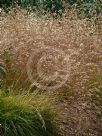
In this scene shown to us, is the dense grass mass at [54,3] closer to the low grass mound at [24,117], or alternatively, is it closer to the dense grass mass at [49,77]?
the dense grass mass at [49,77]

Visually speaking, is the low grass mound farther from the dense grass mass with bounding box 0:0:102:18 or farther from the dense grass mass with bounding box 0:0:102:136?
the dense grass mass with bounding box 0:0:102:18

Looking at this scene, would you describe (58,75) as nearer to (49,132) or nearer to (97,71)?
(97,71)

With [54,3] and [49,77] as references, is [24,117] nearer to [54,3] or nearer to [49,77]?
[49,77]

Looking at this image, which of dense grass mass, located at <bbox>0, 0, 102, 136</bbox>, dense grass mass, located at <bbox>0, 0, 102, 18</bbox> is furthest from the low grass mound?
dense grass mass, located at <bbox>0, 0, 102, 18</bbox>

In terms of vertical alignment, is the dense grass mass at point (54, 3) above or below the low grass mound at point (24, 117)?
above

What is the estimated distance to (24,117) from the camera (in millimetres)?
5215

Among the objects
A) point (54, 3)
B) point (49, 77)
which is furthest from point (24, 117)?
point (54, 3)

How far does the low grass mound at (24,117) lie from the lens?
5113mm

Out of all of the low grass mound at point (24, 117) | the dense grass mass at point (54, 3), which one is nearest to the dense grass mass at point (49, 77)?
the low grass mound at point (24, 117)

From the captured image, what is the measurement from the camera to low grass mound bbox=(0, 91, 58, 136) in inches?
201

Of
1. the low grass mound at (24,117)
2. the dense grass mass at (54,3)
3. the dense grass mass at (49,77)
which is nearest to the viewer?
the low grass mound at (24,117)

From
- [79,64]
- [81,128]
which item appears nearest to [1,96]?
[81,128]

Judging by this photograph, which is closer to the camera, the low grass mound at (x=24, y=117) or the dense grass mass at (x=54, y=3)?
the low grass mound at (x=24, y=117)

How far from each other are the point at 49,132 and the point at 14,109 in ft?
1.52
